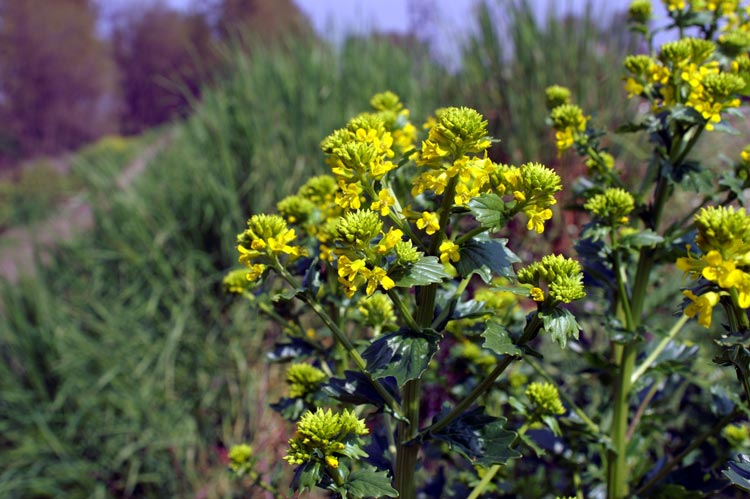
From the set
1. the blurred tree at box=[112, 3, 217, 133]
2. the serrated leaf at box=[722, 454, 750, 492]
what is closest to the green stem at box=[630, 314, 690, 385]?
the serrated leaf at box=[722, 454, 750, 492]

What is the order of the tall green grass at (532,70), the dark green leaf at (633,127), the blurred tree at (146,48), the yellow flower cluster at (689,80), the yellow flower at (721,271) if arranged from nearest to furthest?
the yellow flower at (721,271) < the yellow flower cluster at (689,80) < the dark green leaf at (633,127) < the tall green grass at (532,70) < the blurred tree at (146,48)

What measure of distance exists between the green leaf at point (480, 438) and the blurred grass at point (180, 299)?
5.10ft

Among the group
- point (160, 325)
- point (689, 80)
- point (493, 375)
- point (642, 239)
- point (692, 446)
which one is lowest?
point (160, 325)

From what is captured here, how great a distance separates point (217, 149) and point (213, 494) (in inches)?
70.9

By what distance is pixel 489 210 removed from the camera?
2.33ft

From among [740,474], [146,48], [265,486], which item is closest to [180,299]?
[265,486]

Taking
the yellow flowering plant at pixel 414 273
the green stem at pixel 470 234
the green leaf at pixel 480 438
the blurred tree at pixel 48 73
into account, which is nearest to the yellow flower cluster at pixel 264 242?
the yellow flowering plant at pixel 414 273

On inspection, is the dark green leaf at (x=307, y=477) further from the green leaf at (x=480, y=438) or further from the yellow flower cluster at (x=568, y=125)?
the yellow flower cluster at (x=568, y=125)

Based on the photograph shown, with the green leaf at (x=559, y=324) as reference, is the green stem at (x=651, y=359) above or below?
below

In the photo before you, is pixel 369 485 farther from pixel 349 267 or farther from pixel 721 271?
pixel 721 271

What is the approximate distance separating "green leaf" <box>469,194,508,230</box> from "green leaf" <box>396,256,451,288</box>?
8 centimetres

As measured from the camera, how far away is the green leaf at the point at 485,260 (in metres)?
0.72

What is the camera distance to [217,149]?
3258mm

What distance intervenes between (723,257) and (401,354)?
386 millimetres
